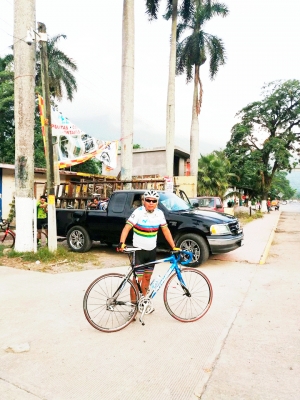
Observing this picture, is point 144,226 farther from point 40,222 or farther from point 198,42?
point 198,42

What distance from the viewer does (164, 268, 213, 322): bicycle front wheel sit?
4.24m

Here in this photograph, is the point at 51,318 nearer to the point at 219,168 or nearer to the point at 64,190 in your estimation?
the point at 64,190

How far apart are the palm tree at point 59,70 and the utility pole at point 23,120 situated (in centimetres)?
2075

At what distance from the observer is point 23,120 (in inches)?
324

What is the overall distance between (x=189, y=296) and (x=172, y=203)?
13.0 ft

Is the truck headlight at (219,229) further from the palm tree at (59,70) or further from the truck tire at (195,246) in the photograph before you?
the palm tree at (59,70)

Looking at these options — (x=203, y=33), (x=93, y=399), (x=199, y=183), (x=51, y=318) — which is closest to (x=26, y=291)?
(x=51, y=318)

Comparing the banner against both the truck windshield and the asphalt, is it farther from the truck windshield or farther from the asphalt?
the asphalt

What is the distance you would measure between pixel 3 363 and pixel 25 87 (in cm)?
712

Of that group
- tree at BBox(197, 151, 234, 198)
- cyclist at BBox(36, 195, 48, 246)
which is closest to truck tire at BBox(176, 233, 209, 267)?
cyclist at BBox(36, 195, 48, 246)

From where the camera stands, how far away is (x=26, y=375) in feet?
9.64

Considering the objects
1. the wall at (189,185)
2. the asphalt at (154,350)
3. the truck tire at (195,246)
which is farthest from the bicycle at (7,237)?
the wall at (189,185)

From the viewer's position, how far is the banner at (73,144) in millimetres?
8867

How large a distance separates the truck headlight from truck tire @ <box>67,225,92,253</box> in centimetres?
357
